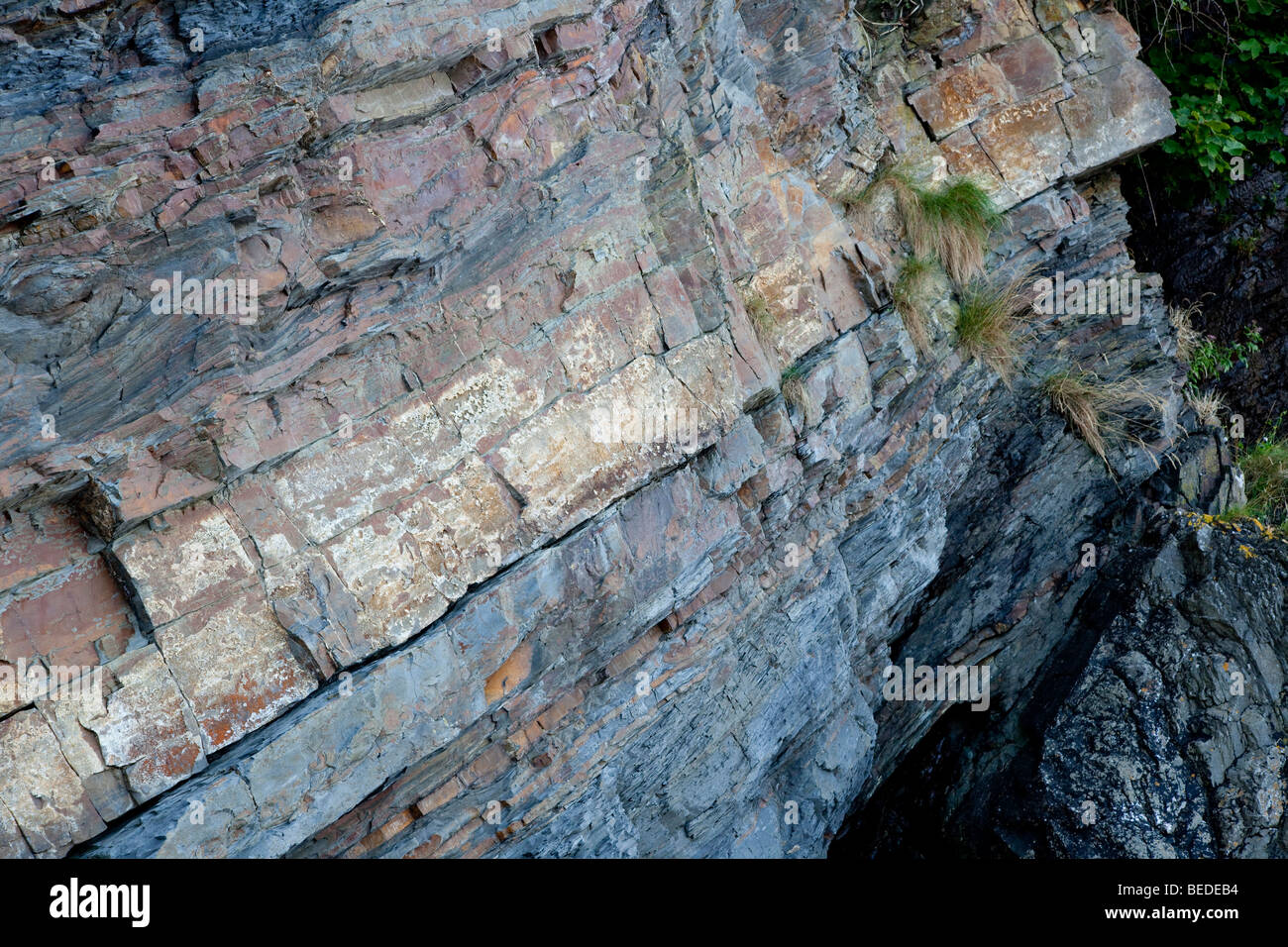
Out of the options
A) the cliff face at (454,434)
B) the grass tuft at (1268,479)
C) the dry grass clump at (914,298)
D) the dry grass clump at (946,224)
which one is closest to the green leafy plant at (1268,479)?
the grass tuft at (1268,479)

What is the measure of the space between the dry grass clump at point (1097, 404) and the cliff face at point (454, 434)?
107 centimetres

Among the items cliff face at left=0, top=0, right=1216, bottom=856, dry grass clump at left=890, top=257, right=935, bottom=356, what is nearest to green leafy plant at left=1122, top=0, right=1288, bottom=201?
dry grass clump at left=890, top=257, right=935, bottom=356

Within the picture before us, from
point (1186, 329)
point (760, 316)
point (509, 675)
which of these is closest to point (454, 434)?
point (509, 675)

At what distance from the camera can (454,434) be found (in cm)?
477

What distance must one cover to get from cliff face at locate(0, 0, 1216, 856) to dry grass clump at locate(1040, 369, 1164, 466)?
107 centimetres

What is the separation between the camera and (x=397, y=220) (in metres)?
4.70

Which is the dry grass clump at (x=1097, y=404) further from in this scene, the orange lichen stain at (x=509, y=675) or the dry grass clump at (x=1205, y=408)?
the orange lichen stain at (x=509, y=675)

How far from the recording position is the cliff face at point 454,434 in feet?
13.3

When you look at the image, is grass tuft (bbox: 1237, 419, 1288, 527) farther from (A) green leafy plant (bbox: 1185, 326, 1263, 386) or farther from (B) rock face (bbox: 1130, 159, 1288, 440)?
(A) green leafy plant (bbox: 1185, 326, 1263, 386)

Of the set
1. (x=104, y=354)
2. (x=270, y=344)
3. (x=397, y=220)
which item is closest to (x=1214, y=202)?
(x=397, y=220)

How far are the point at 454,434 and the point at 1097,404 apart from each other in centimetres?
506

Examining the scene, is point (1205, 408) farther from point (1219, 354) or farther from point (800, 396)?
point (800, 396)
